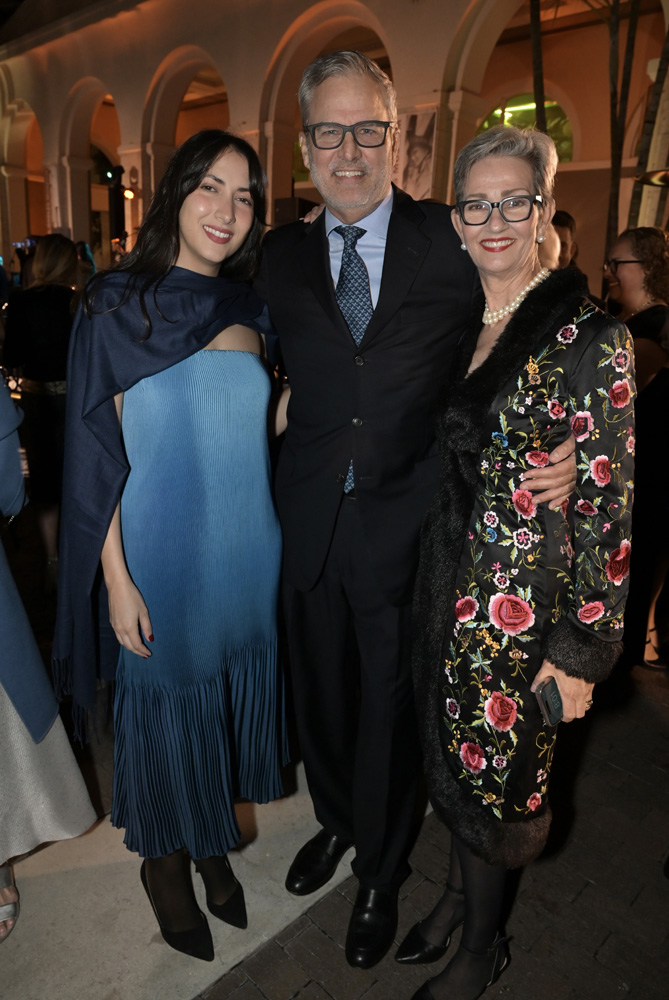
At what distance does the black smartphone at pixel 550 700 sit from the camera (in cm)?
150

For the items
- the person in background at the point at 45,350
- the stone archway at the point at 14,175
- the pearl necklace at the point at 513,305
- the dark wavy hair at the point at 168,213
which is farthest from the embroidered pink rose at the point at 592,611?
the stone archway at the point at 14,175

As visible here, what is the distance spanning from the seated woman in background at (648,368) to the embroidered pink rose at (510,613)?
78.4 inches

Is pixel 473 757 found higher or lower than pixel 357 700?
higher

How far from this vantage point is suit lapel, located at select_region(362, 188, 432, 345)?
179cm

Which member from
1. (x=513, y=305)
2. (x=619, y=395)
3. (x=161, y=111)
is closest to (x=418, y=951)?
(x=619, y=395)

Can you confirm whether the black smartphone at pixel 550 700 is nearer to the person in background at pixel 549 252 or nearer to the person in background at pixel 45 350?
the person in background at pixel 549 252

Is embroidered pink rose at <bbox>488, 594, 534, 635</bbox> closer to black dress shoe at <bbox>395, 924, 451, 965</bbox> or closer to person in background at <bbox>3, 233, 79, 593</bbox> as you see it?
black dress shoe at <bbox>395, 924, 451, 965</bbox>

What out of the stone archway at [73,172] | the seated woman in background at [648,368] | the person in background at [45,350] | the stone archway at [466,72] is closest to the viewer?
the seated woman in background at [648,368]

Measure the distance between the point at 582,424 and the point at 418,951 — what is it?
1529mm

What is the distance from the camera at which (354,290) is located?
1.85m

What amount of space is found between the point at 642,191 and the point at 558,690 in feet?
19.3

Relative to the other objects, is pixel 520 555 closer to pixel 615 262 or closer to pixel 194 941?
pixel 194 941

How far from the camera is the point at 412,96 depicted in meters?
8.13

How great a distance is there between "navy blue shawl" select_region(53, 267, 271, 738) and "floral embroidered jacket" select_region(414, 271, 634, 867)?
68 centimetres
